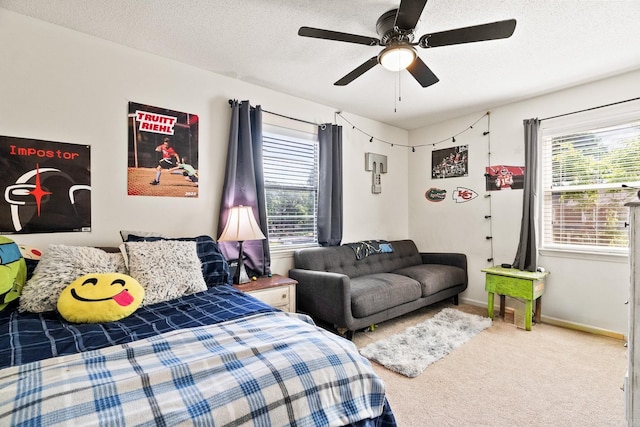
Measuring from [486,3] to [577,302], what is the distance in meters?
3.03

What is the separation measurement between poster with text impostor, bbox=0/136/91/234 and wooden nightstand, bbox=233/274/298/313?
1297 mm

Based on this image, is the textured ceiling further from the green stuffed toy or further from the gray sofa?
the gray sofa

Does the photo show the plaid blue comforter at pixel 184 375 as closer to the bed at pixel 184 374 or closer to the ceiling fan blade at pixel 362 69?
the bed at pixel 184 374

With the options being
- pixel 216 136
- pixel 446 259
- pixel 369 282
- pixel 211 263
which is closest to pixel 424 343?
pixel 369 282

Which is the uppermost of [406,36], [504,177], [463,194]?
[406,36]

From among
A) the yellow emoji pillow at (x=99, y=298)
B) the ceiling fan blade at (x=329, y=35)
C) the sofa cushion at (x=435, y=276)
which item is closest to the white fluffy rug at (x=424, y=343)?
the sofa cushion at (x=435, y=276)

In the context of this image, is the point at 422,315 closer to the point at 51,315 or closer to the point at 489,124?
the point at 489,124

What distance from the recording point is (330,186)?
3.58 m

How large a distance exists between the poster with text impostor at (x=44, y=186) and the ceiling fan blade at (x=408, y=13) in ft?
7.58

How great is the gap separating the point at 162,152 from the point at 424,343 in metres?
2.83

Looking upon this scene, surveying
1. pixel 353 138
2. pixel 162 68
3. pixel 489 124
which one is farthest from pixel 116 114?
pixel 489 124

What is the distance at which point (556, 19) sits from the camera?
208cm

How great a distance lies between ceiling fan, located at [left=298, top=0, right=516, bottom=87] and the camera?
165 centimetres

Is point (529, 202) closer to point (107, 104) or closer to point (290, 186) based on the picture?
point (290, 186)
